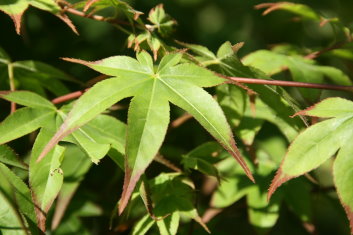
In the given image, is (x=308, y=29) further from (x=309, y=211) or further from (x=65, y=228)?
(x=65, y=228)

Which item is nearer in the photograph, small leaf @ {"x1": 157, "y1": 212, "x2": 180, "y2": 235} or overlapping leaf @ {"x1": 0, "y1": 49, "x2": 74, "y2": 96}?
small leaf @ {"x1": 157, "y1": 212, "x2": 180, "y2": 235}

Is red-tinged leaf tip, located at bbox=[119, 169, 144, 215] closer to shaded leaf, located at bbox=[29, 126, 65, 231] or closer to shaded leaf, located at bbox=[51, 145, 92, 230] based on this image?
shaded leaf, located at bbox=[29, 126, 65, 231]

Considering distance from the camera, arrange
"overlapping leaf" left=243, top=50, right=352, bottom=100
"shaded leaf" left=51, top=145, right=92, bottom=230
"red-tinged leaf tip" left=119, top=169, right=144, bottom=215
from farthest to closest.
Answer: "overlapping leaf" left=243, top=50, right=352, bottom=100 → "shaded leaf" left=51, top=145, right=92, bottom=230 → "red-tinged leaf tip" left=119, top=169, right=144, bottom=215

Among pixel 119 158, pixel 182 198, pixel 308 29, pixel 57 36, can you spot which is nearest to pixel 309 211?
pixel 182 198

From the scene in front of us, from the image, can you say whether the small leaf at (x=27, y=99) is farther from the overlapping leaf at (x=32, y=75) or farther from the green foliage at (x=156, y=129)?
the overlapping leaf at (x=32, y=75)

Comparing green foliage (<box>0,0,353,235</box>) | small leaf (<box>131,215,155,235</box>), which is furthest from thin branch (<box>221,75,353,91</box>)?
small leaf (<box>131,215,155,235</box>)

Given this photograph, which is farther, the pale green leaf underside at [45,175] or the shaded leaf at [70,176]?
the shaded leaf at [70,176]

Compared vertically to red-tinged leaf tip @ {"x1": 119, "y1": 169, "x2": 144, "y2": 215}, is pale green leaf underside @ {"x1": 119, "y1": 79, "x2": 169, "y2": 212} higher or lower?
higher

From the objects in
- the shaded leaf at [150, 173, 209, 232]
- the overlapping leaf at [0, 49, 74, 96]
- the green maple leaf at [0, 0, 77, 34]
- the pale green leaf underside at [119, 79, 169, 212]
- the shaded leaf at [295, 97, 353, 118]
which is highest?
the green maple leaf at [0, 0, 77, 34]

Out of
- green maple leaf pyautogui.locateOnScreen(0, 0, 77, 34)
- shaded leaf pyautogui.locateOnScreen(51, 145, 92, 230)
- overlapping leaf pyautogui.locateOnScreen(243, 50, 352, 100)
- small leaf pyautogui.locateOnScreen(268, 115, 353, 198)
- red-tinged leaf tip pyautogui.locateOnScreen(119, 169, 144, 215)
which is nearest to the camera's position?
red-tinged leaf tip pyautogui.locateOnScreen(119, 169, 144, 215)

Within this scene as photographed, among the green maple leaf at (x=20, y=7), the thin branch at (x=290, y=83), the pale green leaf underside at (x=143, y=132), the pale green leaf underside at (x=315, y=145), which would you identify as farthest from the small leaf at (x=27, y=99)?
the pale green leaf underside at (x=315, y=145)
